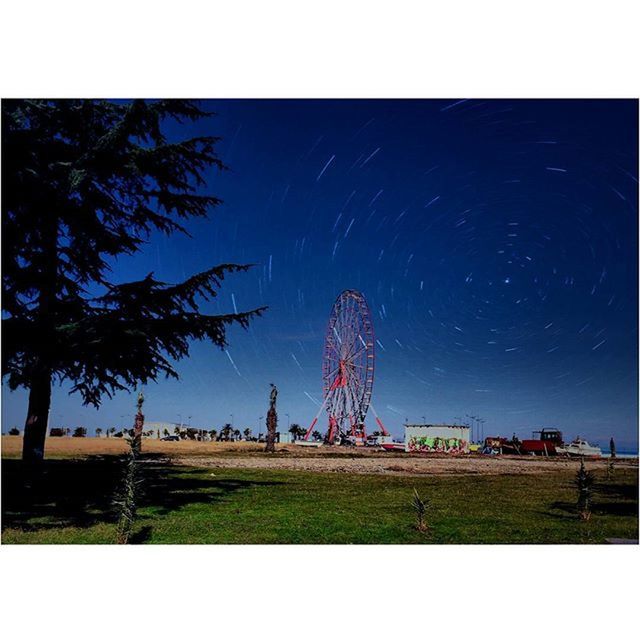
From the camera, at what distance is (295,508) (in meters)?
6.18

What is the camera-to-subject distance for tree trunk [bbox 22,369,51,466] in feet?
21.4

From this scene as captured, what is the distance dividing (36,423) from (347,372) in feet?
24.2

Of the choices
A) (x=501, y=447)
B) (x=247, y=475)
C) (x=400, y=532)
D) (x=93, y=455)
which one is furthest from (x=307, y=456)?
(x=400, y=532)

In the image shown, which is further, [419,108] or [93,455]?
[93,455]

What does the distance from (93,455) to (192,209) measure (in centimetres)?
368

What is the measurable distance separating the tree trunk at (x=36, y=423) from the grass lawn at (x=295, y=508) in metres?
→ 0.23

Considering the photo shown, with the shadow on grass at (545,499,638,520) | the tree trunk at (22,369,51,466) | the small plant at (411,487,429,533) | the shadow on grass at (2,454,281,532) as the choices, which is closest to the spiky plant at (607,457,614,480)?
the shadow on grass at (545,499,638,520)

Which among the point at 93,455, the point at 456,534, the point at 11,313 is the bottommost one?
the point at 456,534

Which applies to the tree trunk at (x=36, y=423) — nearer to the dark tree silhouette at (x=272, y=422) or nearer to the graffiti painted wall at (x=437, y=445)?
the dark tree silhouette at (x=272, y=422)

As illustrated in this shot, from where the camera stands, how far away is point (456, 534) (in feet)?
17.9

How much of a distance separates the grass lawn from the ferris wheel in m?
2.33

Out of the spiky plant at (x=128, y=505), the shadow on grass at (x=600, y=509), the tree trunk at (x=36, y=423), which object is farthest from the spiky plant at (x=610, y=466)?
the tree trunk at (x=36, y=423)

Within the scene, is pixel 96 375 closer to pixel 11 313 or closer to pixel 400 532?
pixel 11 313

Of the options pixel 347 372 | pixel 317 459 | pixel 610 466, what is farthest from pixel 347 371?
pixel 610 466
